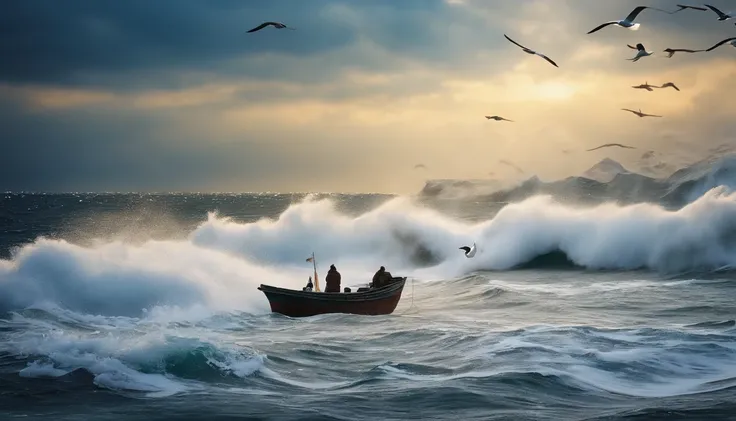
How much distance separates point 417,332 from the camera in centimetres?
2520

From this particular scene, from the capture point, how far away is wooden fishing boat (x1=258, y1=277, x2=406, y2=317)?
1158 inches

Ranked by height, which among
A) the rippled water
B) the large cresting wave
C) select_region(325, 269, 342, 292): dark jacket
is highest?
the large cresting wave

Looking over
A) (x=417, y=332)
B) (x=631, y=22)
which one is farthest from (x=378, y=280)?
(x=631, y=22)

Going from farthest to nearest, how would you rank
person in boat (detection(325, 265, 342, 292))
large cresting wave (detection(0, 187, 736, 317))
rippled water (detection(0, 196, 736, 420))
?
large cresting wave (detection(0, 187, 736, 317)) < person in boat (detection(325, 265, 342, 292)) < rippled water (detection(0, 196, 736, 420))

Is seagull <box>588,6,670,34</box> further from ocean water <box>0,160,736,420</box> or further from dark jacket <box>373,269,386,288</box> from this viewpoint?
dark jacket <box>373,269,386,288</box>

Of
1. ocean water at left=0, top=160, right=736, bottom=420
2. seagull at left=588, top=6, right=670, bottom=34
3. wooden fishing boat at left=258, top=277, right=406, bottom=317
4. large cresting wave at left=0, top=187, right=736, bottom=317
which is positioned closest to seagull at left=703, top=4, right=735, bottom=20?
seagull at left=588, top=6, right=670, bottom=34

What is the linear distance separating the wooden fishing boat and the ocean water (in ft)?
2.01

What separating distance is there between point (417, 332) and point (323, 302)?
5.27 m

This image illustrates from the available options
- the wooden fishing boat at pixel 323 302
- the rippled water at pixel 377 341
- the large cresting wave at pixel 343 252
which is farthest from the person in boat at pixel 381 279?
the large cresting wave at pixel 343 252

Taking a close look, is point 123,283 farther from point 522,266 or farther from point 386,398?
point 522,266

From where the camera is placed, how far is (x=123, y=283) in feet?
106

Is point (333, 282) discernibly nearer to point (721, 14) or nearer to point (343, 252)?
point (721, 14)

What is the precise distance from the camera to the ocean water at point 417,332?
16344mm

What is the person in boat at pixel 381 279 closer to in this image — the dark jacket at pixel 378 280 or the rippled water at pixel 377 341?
the dark jacket at pixel 378 280
